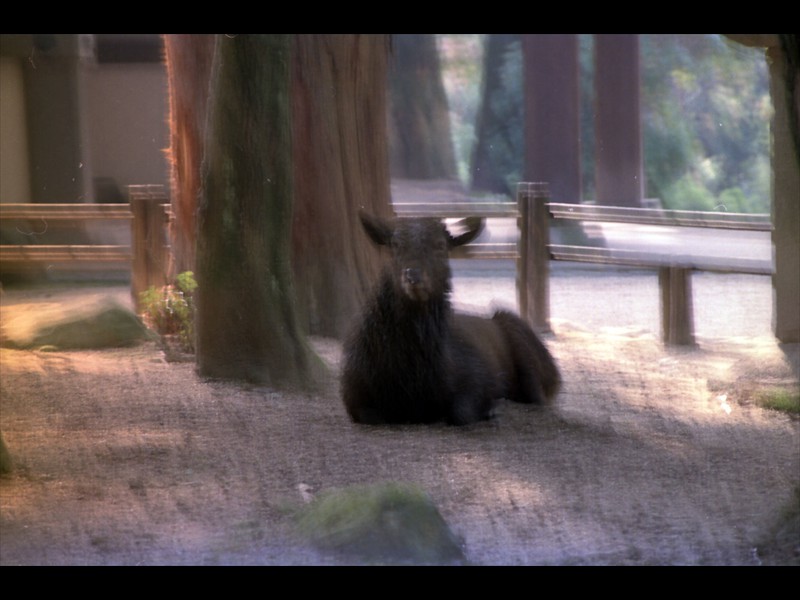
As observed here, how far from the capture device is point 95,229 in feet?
19.9

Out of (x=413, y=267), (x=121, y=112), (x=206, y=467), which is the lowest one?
(x=206, y=467)

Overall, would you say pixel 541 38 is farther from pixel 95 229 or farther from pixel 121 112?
pixel 95 229

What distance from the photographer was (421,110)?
6.36m

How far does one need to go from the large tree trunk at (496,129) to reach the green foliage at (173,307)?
1.97m

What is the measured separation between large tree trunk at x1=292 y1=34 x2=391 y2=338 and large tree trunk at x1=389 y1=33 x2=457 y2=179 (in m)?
0.77

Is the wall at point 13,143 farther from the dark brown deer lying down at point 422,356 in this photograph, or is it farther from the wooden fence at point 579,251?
the wooden fence at point 579,251

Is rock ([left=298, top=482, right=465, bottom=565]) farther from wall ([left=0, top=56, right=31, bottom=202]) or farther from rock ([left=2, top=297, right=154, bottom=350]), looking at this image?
rock ([left=2, top=297, right=154, bottom=350])

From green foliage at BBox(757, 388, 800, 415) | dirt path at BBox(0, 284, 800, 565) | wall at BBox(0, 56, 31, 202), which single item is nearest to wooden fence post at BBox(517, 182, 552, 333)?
dirt path at BBox(0, 284, 800, 565)

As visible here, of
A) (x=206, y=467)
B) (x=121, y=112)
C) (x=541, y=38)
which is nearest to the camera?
(x=206, y=467)

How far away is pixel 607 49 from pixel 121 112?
2.44m

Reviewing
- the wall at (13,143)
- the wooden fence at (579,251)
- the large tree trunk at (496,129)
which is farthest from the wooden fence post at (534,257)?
the wall at (13,143)
